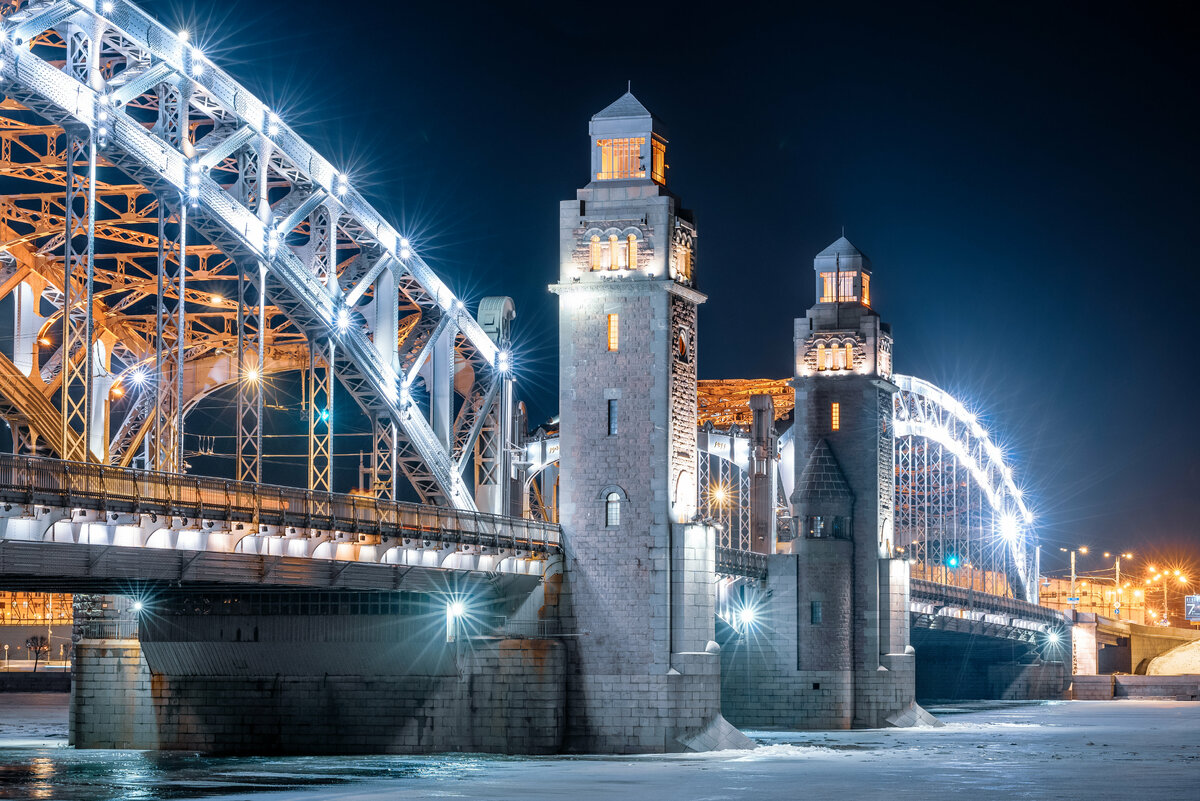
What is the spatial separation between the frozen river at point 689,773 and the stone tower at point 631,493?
8.43 feet

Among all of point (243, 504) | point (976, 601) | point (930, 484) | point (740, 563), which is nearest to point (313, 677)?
point (243, 504)

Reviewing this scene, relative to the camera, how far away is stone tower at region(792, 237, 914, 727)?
282ft

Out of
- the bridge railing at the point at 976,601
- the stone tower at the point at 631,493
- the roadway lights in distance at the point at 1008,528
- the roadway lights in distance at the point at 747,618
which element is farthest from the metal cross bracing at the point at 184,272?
the roadway lights in distance at the point at 1008,528

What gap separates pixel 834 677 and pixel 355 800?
134 ft

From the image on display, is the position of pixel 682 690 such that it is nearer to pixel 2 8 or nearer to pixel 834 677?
pixel 834 677

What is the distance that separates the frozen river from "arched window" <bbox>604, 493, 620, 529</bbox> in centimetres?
837

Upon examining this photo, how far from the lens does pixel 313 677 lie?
217ft

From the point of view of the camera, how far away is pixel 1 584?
51625 millimetres

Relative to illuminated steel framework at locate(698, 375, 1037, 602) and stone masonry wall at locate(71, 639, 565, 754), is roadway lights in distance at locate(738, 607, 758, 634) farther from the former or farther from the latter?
stone masonry wall at locate(71, 639, 565, 754)

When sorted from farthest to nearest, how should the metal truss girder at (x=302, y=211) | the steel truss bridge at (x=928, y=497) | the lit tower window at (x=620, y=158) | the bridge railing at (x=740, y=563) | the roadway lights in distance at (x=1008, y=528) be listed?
1. the roadway lights in distance at (x=1008, y=528)
2. the steel truss bridge at (x=928, y=497)
3. the bridge railing at (x=740, y=563)
4. the lit tower window at (x=620, y=158)
5. the metal truss girder at (x=302, y=211)

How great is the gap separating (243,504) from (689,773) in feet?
50.4

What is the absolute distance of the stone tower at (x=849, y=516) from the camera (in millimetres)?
86062

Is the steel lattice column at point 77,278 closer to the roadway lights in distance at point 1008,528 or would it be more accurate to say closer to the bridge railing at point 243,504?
the bridge railing at point 243,504

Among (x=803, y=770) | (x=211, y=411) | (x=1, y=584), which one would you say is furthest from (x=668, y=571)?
(x=211, y=411)
